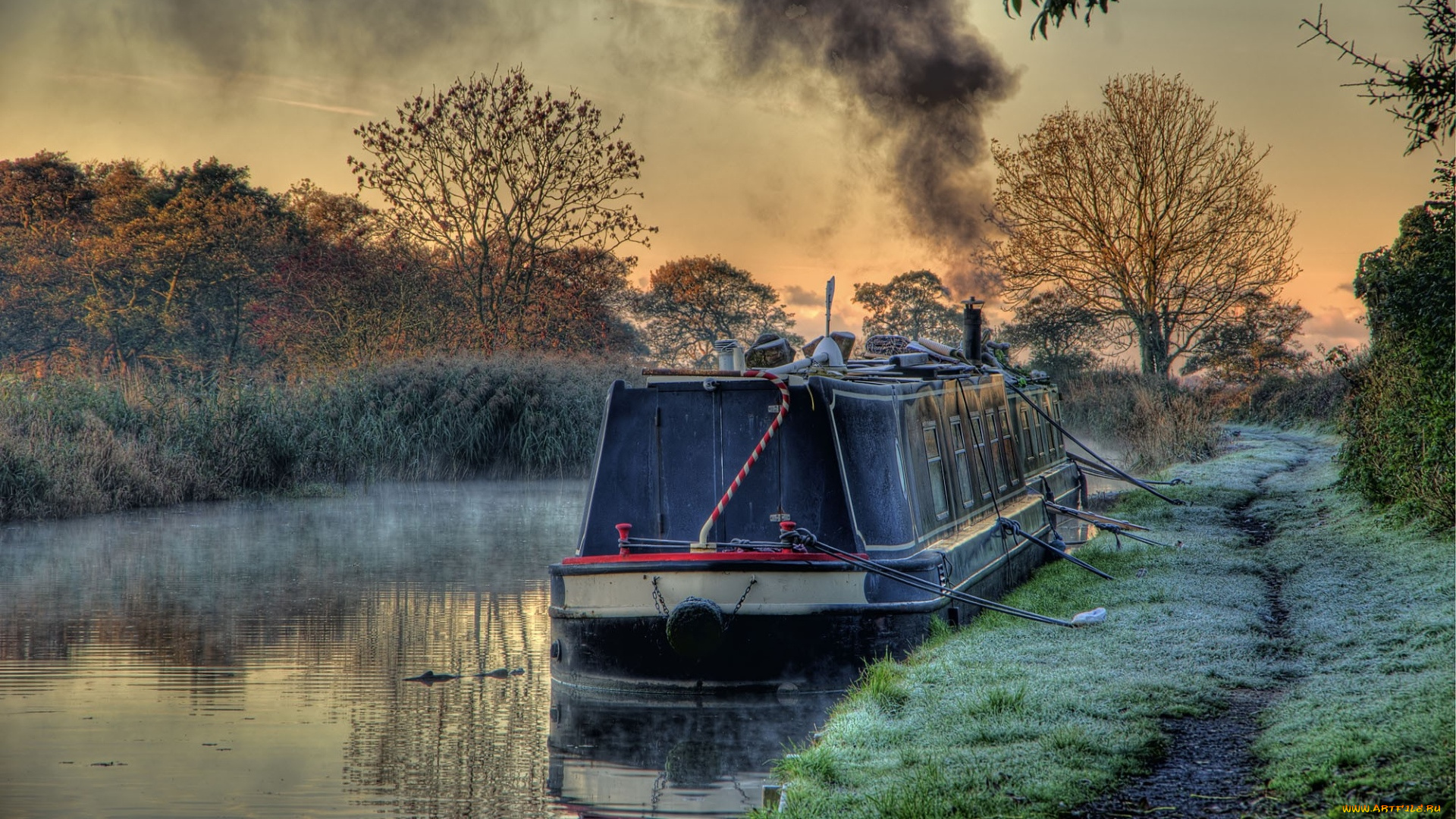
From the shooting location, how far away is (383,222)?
36.8 meters

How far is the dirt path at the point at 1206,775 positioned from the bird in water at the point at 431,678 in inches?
188

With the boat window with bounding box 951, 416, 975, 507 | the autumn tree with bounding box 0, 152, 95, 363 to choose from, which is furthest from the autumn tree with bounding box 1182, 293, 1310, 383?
the autumn tree with bounding box 0, 152, 95, 363

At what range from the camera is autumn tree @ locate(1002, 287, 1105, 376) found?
32781 mm

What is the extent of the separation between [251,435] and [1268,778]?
699 inches

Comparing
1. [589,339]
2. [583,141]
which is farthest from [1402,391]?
[589,339]

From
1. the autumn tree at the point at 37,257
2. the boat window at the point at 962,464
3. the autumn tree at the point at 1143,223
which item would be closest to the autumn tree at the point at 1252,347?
the autumn tree at the point at 1143,223

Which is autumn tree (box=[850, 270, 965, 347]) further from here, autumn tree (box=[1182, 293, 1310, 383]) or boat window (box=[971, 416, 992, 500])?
boat window (box=[971, 416, 992, 500])

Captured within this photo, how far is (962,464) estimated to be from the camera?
10047 millimetres

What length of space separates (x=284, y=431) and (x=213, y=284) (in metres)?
20.2

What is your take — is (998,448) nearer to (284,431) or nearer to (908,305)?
(284,431)

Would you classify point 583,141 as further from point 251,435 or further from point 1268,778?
point 1268,778

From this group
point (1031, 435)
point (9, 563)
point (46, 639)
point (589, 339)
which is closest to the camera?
point (46, 639)

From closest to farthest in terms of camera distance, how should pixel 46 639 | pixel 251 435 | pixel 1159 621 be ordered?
pixel 1159 621 → pixel 46 639 → pixel 251 435

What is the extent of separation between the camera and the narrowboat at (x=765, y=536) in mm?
7355
